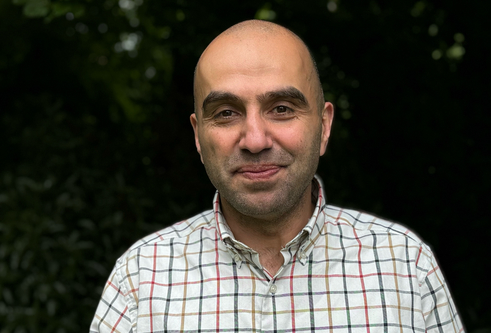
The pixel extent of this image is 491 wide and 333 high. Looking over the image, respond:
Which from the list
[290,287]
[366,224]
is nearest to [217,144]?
[290,287]

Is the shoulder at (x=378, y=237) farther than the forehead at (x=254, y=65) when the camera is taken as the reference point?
Yes

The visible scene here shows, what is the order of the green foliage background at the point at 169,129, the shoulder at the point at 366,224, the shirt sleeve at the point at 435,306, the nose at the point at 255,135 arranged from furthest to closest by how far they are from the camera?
the green foliage background at the point at 169,129 < the shoulder at the point at 366,224 < the shirt sleeve at the point at 435,306 < the nose at the point at 255,135

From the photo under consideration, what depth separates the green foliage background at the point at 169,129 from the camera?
3023mm

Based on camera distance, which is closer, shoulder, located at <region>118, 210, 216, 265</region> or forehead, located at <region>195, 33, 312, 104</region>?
forehead, located at <region>195, 33, 312, 104</region>

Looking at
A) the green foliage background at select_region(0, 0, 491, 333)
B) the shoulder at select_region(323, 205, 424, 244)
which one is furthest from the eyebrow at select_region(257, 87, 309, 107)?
the green foliage background at select_region(0, 0, 491, 333)

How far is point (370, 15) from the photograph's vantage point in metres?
3.15

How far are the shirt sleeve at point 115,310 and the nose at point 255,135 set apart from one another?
0.64 metres

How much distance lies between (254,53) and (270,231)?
0.59 meters

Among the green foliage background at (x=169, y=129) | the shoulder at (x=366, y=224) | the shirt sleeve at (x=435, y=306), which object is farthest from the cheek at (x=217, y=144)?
the green foliage background at (x=169, y=129)

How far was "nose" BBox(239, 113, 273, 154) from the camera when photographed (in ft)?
4.79

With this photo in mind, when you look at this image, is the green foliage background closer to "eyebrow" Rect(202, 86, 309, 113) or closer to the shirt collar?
"eyebrow" Rect(202, 86, 309, 113)

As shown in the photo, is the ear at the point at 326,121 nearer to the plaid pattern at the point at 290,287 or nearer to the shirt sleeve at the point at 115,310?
the plaid pattern at the point at 290,287

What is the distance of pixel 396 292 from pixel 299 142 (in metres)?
0.57

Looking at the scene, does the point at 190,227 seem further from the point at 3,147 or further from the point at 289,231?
the point at 3,147
